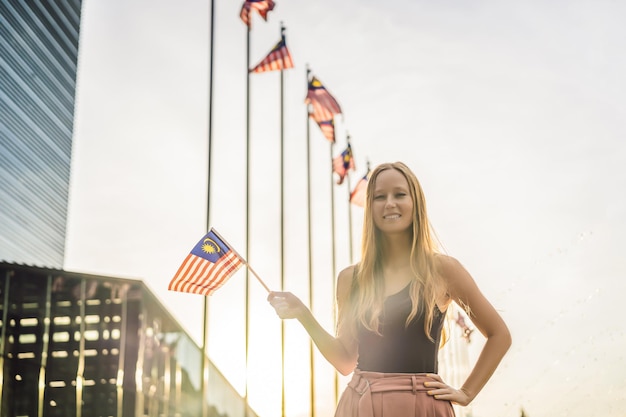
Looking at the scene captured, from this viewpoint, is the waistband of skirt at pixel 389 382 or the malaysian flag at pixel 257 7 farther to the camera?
the malaysian flag at pixel 257 7

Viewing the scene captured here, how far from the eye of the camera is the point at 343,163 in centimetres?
2375

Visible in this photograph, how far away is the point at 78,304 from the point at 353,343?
3226 cm

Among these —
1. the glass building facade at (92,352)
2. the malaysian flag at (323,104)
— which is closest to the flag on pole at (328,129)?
the malaysian flag at (323,104)

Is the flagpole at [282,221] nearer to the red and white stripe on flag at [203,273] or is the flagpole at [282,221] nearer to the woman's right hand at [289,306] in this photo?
the red and white stripe on flag at [203,273]

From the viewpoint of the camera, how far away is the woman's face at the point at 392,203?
2.97 metres

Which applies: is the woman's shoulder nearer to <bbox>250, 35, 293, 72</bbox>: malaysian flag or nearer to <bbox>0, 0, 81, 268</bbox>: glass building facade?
<bbox>250, 35, 293, 72</bbox>: malaysian flag

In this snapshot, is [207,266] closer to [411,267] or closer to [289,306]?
[289,306]

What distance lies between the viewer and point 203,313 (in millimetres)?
14883

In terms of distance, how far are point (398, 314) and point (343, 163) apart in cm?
2104

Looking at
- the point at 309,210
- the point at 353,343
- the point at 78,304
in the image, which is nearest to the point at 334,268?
the point at 309,210

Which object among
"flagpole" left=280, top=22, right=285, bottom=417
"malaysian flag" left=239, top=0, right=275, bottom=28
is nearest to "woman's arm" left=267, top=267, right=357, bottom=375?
"malaysian flag" left=239, top=0, right=275, bottom=28

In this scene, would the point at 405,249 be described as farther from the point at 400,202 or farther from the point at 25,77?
the point at 25,77

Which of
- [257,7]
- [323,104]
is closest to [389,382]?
[257,7]

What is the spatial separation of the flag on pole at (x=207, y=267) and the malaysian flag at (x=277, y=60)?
11824 millimetres
